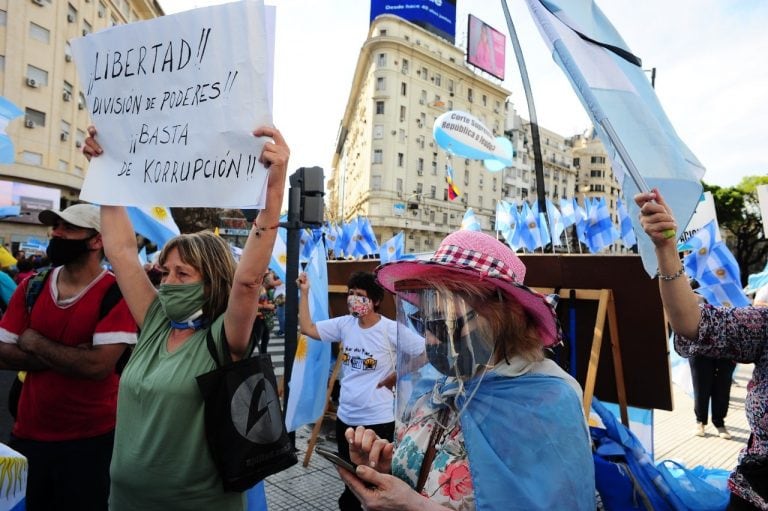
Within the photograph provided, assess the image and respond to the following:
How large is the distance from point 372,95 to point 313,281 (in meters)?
54.4

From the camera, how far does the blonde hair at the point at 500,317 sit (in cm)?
144

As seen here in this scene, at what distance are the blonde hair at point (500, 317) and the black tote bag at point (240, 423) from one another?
2.95 ft

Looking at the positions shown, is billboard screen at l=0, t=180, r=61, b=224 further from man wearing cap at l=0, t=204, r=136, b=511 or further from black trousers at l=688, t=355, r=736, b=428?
black trousers at l=688, t=355, r=736, b=428

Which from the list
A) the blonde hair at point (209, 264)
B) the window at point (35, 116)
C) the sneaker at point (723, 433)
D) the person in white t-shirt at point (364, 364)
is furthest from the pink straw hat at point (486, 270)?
the window at point (35, 116)

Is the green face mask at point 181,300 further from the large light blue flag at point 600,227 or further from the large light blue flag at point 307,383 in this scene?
the large light blue flag at point 600,227

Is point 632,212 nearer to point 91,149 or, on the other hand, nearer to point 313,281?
point 91,149

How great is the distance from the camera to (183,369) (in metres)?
1.87

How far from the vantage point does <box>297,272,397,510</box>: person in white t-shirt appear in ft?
11.4

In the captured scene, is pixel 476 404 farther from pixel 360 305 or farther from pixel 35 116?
pixel 35 116

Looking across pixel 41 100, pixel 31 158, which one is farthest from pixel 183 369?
pixel 41 100

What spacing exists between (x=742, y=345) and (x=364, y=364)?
8.00ft

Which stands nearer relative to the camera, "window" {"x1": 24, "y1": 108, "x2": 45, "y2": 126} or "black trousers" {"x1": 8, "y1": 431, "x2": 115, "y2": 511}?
"black trousers" {"x1": 8, "y1": 431, "x2": 115, "y2": 511}

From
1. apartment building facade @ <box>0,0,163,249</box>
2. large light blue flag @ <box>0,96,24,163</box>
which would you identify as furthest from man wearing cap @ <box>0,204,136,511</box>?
apartment building facade @ <box>0,0,163,249</box>

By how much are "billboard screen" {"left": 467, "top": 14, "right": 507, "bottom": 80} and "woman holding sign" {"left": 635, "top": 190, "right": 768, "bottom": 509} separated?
5545cm
